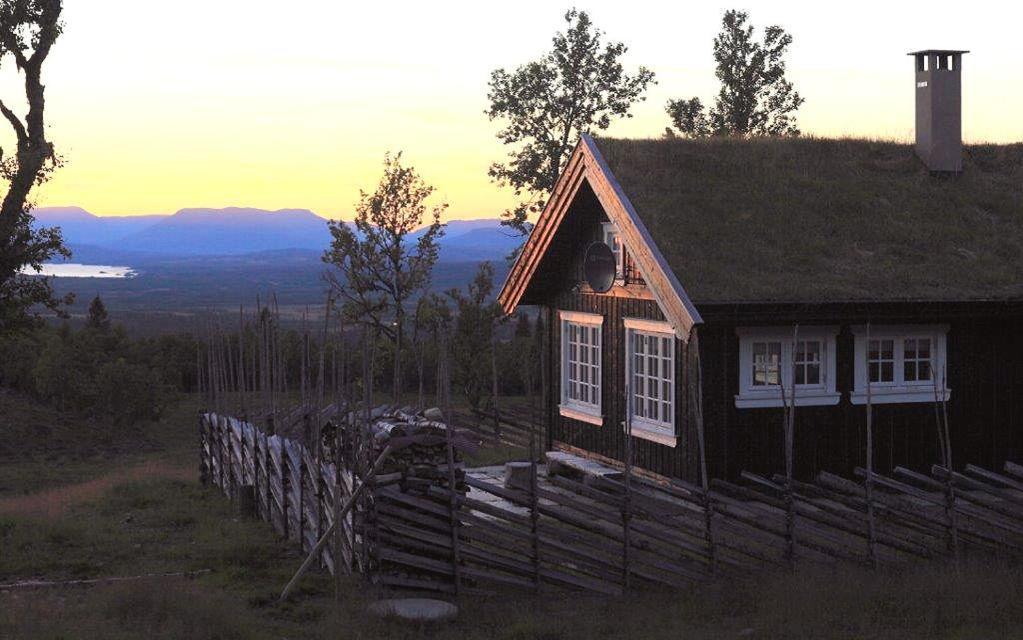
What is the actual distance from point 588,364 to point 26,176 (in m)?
12.4

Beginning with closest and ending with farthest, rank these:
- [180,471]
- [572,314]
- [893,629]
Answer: [893,629] < [572,314] < [180,471]

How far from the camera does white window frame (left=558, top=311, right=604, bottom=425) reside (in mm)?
17266

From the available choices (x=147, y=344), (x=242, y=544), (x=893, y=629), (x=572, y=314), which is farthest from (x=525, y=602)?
(x=147, y=344)

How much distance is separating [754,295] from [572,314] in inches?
181

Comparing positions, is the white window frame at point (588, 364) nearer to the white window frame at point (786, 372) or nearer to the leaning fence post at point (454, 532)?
the white window frame at point (786, 372)

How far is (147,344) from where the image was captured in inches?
1831

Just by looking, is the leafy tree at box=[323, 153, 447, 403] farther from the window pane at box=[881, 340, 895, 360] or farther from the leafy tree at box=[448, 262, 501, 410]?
the window pane at box=[881, 340, 895, 360]

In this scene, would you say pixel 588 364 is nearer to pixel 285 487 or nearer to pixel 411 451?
pixel 285 487

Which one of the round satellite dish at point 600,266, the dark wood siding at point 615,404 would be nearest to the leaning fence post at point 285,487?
the dark wood siding at point 615,404

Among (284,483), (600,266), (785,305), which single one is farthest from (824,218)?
(284,483)

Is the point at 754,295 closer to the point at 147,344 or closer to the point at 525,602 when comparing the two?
the point at 525,602

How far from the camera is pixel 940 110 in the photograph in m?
18.4

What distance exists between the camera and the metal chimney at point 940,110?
1822 cm

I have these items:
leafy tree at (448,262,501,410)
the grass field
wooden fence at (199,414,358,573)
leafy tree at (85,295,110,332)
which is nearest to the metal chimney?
the grass field
